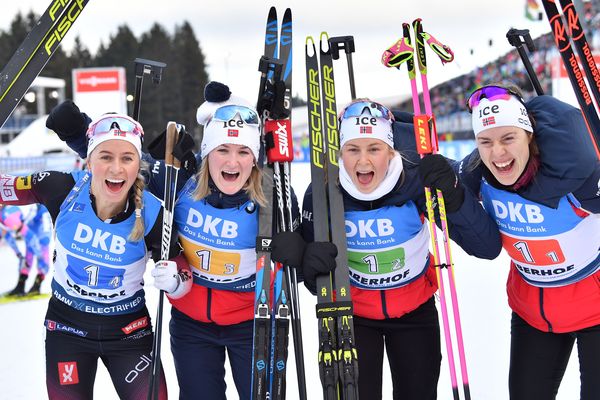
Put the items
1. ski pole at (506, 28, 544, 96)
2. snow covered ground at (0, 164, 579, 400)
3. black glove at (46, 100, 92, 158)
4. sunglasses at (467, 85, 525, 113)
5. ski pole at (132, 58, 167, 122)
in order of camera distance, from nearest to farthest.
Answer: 1. sunglasses at (467, 85, 525, 113)
2. black glove at (46, 100, 92, 158)
3. ski pole at (506, 28, 544, 96)
4. ski pole at (132, 58, 167, 122)
5. snow covered ground at (0, 164, 579, 400)

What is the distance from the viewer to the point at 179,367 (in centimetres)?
282

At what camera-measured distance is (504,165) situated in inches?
99.3

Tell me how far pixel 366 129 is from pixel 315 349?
249 centimetres

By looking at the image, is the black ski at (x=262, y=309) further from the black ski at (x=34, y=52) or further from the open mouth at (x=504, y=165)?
the black ski at (x=34, y=52)

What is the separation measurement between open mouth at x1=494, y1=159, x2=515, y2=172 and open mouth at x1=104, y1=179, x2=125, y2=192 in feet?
5.07

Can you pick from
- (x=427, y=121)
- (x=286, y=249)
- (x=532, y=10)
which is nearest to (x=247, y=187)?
(x=286, y=249)

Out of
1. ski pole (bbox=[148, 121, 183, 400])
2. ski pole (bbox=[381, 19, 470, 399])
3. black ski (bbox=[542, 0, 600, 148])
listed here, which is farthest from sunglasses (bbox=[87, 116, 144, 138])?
black ski (bbox=[542, 0, 600, 148])

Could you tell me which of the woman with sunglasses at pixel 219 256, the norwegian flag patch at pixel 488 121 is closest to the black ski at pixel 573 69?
the norwegian flag patch at pixel 488 121

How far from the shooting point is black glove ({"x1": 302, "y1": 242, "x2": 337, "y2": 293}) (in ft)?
8.68

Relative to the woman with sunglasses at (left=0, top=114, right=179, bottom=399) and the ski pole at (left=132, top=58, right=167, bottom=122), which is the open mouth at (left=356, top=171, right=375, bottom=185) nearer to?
the woman with sunglasses at (left=0, top=114, right=179, bottom=399)

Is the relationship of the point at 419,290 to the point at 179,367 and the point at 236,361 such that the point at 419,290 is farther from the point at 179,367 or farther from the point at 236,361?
the point at 179,367

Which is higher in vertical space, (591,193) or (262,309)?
(591,193)

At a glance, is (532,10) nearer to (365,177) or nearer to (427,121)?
(427,121)

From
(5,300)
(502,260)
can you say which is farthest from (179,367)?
(502,260)
